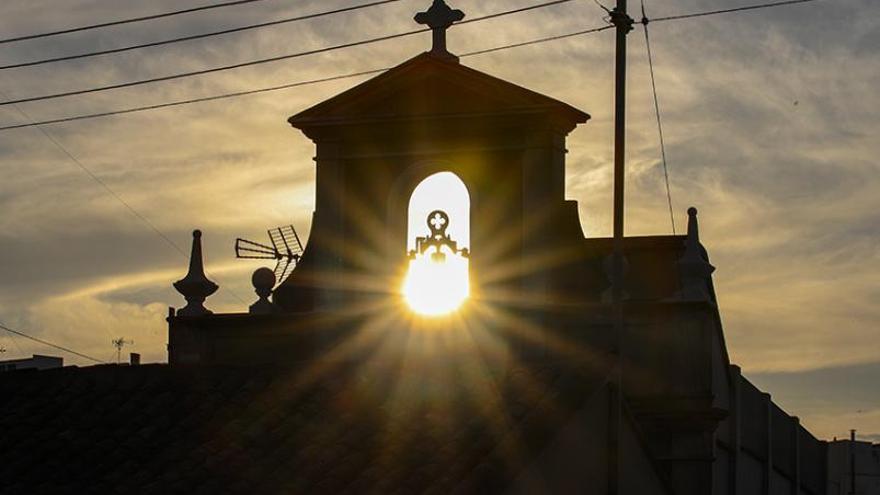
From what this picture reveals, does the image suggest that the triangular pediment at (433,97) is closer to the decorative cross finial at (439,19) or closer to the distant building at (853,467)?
the decorative cross finial at (439,19)

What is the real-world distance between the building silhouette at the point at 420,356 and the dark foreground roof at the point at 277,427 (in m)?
0.04

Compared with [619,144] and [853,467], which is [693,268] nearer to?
[619,144]

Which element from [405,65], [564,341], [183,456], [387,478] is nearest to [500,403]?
[387,478]

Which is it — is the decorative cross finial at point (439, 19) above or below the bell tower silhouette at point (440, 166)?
above

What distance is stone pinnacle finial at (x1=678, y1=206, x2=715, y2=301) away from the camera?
96.5ft

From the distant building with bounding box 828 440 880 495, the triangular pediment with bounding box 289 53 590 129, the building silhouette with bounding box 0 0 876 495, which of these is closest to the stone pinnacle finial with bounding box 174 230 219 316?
the building silhouette with bounding box 0 0 876 495

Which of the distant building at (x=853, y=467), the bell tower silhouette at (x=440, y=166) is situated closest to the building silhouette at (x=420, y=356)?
the bell tower silhouette at (x=440, y=166)

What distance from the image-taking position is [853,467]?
182 ft

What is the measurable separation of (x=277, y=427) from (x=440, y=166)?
269 inches

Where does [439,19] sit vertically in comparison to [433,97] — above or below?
above

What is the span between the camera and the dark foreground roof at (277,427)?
22344 millimetres

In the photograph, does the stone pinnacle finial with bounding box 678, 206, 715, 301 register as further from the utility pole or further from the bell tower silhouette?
the utility pole

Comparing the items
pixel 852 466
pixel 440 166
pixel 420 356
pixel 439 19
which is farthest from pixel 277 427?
pixel 852 466

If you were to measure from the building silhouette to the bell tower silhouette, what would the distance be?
0.03 metres
